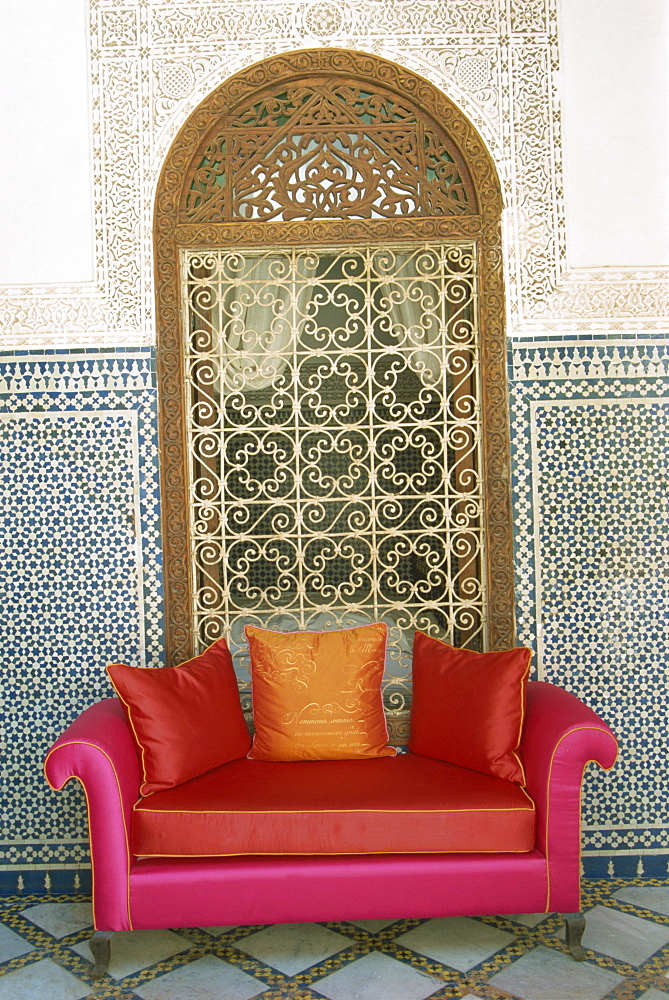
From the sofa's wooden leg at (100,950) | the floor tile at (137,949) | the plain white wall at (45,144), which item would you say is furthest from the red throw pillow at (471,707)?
the plain white wall at (45,144)

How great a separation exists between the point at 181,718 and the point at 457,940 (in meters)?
1.32

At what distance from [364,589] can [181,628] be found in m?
0.84

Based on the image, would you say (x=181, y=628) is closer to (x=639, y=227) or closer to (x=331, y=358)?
(x=331, y=358)

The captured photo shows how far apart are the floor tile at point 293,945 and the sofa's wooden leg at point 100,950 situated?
1.56 ft

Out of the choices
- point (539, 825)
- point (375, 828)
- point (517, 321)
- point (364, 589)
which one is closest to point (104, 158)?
point (517, 321)

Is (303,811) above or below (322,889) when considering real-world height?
above

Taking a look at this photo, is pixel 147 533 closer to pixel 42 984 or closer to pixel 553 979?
pixel 42 984

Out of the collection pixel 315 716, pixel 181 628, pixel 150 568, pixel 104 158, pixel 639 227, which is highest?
pixel 104 158

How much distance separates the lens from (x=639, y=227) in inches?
154

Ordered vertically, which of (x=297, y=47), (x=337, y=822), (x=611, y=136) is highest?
(x=297, y=47)

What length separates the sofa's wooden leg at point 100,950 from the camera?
3.04 m

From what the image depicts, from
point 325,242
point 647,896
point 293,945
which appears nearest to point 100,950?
point 293,945

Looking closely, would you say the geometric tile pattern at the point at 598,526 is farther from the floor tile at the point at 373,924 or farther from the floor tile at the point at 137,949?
the floor tile at the point at 137,949

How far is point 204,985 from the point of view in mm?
2984
